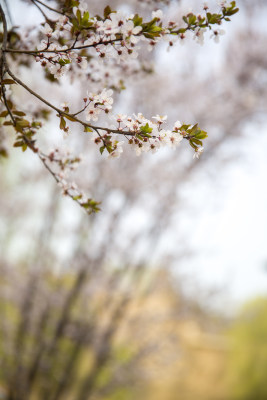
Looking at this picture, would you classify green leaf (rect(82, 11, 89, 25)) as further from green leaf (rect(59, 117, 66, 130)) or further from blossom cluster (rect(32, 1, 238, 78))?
green leaf (rect(59, 117, 66, 130))

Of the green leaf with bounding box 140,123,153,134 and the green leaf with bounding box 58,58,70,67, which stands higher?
the green leaf with bounding box 58,58,70,67

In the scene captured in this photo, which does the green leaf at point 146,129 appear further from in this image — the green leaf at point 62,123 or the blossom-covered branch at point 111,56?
the green leaf at point 62,123

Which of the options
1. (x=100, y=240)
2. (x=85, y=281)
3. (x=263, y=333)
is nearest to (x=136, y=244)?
(x=100, y=240)

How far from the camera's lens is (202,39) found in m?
1.18

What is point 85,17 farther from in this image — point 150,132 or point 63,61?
point 150,132

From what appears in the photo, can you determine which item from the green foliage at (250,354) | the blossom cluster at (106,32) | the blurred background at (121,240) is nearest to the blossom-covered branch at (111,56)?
the blossom cluster at (106,32)

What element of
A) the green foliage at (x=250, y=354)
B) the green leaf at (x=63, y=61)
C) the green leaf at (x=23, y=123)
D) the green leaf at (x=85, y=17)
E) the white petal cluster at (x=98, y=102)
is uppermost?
the green foliage at (x=250, y=354)

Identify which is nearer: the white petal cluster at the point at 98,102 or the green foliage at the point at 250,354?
the white petal cluster at the point at 98,102

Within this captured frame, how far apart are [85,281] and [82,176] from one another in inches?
54.9

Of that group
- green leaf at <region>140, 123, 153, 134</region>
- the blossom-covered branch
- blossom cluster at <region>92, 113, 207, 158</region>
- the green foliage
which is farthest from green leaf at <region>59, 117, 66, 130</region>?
the green foliage

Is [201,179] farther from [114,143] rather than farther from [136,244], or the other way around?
[114,143]

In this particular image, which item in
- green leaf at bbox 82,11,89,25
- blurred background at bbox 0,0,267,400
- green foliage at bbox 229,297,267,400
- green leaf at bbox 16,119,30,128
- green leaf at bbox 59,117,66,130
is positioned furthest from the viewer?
green foliage at bbox 229,297,267,400

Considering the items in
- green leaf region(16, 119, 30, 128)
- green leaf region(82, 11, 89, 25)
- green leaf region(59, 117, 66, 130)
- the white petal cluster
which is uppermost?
green leaf region(82, 11, 89, 25)

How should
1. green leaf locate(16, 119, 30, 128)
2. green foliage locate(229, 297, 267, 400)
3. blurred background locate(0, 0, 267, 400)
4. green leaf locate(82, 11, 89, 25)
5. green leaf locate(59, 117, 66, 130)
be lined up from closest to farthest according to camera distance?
1. green leaf locate(82, 11, 89, 25)
2. green leaf locate(59, 117, 66, 130)
3. green leaf locate(16, 119, 30, 128)
4. blurred background locate(0, 0, 267, 400)
5. green foliage locate(229, 297, 267, 400)
